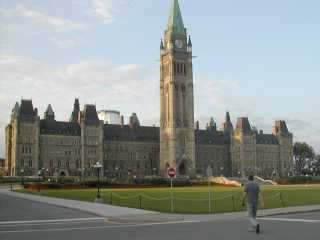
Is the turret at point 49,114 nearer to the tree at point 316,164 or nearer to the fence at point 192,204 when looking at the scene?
the tree at point 316,164

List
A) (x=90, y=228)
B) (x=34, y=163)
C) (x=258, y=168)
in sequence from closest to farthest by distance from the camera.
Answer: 1. (x=90, y=228)
2. (x=34, y=163)
3. (x=258, y=168)

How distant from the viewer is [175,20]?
492ft

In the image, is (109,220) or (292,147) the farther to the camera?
(292,147)

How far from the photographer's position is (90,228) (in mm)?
20672

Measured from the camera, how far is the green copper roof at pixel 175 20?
149 m

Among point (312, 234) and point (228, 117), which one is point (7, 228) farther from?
point (228, 117)

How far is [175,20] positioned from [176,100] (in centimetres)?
2355

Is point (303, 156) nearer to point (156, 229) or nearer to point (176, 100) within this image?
point (176, 100)

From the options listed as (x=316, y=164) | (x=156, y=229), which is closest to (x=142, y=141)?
(x=316, y=164)

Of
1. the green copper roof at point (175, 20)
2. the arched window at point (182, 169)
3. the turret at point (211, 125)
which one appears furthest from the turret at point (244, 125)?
the green copper roof at point (175, 20)

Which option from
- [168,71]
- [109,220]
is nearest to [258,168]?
[168,71]

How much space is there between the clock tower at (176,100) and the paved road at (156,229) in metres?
117

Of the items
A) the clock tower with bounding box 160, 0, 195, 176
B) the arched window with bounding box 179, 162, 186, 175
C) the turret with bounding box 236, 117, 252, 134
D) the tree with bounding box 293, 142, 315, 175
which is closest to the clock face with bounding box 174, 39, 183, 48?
the clock tower with bounding box 160, 0, 195, 176

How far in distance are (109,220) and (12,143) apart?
117558mm
